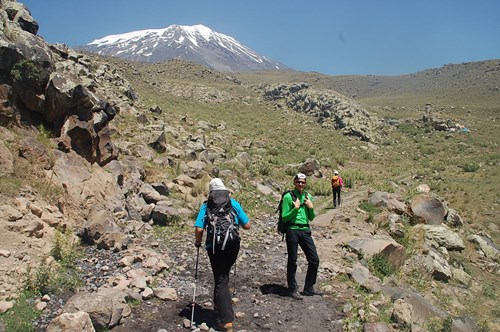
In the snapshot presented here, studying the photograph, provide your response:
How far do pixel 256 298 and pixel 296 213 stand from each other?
1.65m

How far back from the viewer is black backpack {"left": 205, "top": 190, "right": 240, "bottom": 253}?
17.6 feet

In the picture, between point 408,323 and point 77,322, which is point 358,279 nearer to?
point 408,323

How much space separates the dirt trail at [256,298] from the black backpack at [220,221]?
1347 millimetres

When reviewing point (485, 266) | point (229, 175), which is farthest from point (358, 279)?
point (229, 175)

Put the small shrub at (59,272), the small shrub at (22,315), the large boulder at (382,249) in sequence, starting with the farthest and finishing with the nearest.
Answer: the large boulder at (382,249) → the small shrub at (59,272) → the small shrub at (22,315)

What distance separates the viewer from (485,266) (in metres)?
13.4

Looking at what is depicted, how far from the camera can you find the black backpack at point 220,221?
17.6 feet

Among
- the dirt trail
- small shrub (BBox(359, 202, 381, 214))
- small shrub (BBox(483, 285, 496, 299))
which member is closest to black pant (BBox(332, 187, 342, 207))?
small shrub (BBox(359, 202, 381, 214))

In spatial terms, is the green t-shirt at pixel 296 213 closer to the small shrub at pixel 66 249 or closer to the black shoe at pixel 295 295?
the black shoe at pixel 295 295

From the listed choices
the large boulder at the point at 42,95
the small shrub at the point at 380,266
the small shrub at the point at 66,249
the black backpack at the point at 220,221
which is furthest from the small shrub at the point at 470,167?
the small shrub at the point at 66,249

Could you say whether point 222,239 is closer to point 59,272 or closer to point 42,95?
point 59,272

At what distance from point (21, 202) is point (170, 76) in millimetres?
69974

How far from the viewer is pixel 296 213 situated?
6.75 meters

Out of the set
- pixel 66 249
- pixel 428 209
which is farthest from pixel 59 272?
pixel 428 209
